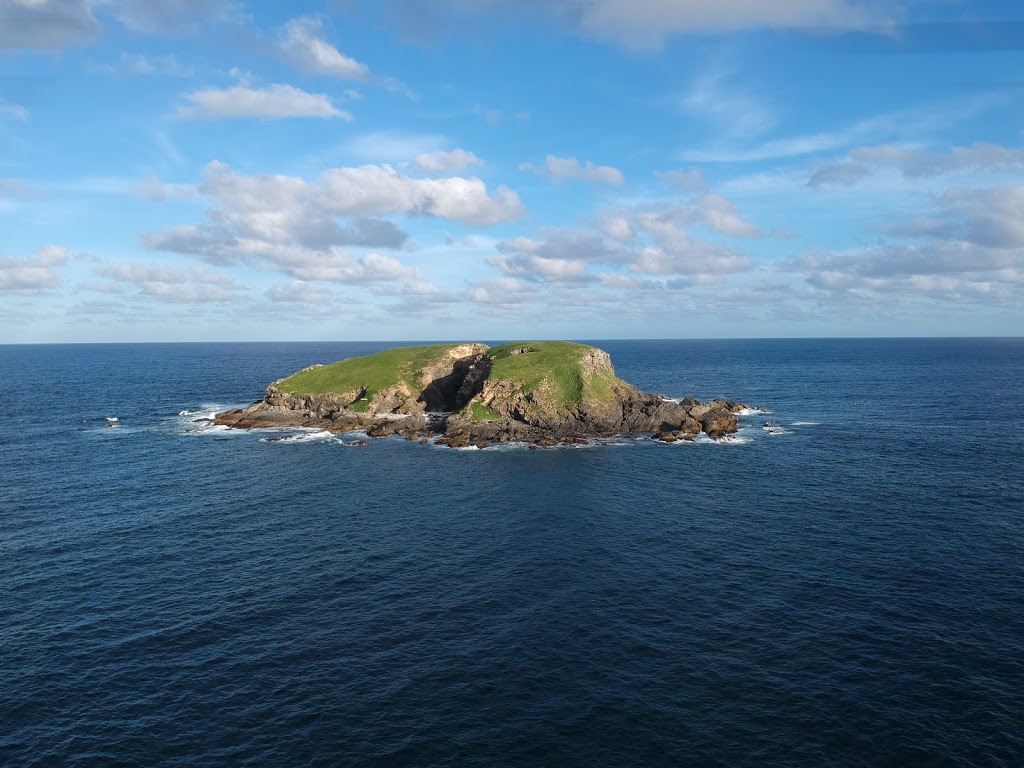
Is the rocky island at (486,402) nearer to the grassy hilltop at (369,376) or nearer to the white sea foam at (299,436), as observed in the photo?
the grassy hilltop at (369,376)

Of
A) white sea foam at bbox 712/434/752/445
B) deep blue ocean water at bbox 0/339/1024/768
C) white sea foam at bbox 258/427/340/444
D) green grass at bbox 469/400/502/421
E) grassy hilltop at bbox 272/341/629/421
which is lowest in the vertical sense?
deep blue ocean water at bbox 0/339/1024/768

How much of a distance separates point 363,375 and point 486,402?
123 ft

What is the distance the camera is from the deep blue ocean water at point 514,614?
37375 millimetres

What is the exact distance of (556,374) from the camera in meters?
135

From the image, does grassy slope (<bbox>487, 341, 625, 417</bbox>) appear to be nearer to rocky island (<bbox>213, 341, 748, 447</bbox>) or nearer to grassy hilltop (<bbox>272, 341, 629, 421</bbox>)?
grassy hilltop (<bbox>272, 341, 629, 421</bbox>)

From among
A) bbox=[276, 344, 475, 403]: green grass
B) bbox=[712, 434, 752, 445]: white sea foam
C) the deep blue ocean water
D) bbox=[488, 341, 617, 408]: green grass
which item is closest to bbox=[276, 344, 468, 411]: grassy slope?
bbox=[276, 344, 475, 403]: green grass

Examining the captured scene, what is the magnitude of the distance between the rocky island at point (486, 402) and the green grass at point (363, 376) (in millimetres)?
251

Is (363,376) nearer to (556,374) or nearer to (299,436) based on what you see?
(299,436)

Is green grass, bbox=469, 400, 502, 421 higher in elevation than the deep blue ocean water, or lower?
higher

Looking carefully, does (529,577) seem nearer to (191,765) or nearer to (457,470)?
(191,765)

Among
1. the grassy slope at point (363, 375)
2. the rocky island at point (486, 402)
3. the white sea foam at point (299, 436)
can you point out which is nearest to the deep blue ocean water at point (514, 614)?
the white sea foam at point (299, 436)

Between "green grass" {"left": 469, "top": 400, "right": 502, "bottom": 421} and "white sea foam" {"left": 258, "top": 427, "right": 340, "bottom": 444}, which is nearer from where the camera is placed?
"white sea foam" {"left": 258, "top": 427, "right": 340, "bottom": 444}

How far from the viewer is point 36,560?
6131 cm

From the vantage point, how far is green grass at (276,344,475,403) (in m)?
145
